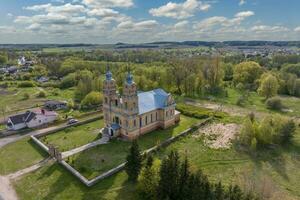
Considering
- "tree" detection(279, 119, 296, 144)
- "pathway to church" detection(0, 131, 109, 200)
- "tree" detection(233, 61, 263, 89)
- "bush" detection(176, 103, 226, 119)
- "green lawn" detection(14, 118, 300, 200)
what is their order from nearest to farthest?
1. "green lawn" detection(14, 118, 300, 200)
2. "pathway to church" detection(0, 131, 109, 200)
3. "tree" detection(279, 119, 296, 144)
4. "bush" detection(176, 103, 226, 119)
5. "tree" detection(233, 61, 263, 89)

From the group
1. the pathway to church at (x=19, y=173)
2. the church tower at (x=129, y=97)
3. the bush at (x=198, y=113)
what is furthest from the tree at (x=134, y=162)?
the bush at (x=198, y=113)

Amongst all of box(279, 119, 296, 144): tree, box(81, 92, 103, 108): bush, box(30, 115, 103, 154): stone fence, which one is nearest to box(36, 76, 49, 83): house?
box(81, 92, 103, 108): bush

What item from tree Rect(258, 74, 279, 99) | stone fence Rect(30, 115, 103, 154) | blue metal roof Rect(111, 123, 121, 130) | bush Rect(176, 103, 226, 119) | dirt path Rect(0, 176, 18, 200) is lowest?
dirt path Rect(0, 176, 18, 200)

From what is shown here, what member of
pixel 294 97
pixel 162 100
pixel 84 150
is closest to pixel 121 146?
pixel 84 150

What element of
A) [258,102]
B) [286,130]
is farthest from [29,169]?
[258,102]

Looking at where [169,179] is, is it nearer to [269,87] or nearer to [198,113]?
[198,113]

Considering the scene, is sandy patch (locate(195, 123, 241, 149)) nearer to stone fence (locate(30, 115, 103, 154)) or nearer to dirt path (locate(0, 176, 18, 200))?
stone fence (locate(30, 115, 103, 154))
